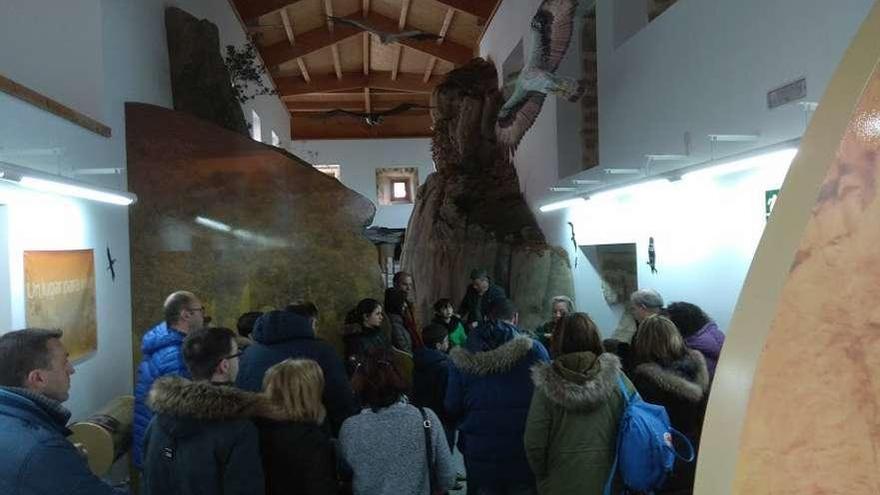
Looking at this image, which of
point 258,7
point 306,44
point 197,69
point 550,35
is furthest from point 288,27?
point 550,35

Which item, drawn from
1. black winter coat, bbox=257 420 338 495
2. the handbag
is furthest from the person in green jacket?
black winter coat, bbox=257 420 338 495

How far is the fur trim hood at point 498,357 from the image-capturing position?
2795 mm

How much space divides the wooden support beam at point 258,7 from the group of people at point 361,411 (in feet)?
28.3

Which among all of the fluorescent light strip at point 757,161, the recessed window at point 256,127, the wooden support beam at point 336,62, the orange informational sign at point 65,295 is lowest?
the orange informational sign at point 65,295

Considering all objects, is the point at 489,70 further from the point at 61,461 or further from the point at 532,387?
the point at 61,461

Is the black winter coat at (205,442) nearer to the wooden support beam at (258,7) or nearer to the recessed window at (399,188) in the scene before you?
the wooden support beam at (258,7)

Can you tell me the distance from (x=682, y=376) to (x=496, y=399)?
75 centimetres

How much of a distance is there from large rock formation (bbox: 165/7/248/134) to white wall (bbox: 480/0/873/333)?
3883 millimetres

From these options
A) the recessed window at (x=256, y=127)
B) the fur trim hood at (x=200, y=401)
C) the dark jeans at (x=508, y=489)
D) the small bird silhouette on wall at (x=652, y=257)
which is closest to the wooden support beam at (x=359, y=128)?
the recessed window at (x=256, y=127)

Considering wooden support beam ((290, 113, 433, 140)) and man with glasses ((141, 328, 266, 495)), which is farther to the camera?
wooden support beam ((290, 113, 433, 140))

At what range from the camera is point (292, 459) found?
232 cm

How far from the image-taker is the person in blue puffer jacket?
10.8ft

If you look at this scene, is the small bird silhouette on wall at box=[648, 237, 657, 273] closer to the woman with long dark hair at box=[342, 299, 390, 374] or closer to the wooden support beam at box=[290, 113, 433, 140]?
the woman with long dark hair at box=[342, 299, 390, 374]

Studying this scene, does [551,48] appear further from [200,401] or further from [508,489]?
[200,401]
